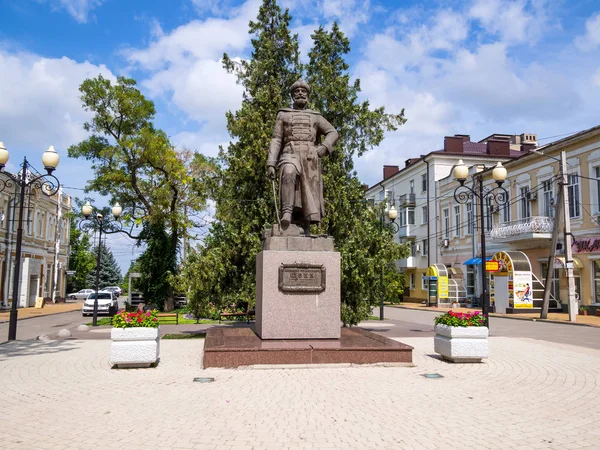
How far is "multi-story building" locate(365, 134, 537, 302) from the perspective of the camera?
134 ft

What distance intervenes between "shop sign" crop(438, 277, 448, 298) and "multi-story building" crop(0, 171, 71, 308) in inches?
1075

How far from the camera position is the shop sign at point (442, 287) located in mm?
36562

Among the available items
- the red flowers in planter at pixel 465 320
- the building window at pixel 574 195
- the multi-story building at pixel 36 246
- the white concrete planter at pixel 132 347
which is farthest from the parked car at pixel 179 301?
the red flowers in planter at pixel 465 320

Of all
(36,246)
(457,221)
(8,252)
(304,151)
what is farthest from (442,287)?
(36,246)

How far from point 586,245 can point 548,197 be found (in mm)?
4035

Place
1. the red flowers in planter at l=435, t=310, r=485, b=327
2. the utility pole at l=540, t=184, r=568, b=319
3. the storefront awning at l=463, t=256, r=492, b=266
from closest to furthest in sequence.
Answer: the red flowers in planter at l=435, t=310, r=485, b=327, the utility pole at l=540, t=184, r=568, b=319, the storefront awning at l=463, t=256, r=492, b=266

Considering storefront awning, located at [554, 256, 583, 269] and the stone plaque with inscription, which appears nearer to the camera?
the stone plaque with inscription

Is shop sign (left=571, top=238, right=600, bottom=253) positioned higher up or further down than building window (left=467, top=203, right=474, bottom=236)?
further down

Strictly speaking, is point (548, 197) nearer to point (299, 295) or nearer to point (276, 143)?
point (276, 143)

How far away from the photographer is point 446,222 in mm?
40906

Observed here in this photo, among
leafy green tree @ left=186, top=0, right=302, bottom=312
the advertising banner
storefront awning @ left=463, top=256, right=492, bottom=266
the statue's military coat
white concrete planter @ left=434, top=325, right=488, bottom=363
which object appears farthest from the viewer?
storefront awning @ left=463, top=256, right=492, bottom=266

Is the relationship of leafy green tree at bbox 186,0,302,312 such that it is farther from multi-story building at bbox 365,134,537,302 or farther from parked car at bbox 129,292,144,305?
multi-story building at bbox 365,134,537,302

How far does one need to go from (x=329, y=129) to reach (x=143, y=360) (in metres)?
5.33

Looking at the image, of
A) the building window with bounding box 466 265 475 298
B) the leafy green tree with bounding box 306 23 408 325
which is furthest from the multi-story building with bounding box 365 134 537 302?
the leafy green tree with bounding box 306 23 408 325
